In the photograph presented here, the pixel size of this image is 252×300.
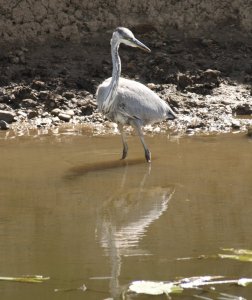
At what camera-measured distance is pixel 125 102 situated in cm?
965

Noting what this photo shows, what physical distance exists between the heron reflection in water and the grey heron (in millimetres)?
1091

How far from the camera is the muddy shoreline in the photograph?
37.2 ft

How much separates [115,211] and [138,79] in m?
5.34

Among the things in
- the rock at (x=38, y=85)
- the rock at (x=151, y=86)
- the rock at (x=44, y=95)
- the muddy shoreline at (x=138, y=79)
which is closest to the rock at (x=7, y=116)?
the muddy shoreline at (x=138, y=79)

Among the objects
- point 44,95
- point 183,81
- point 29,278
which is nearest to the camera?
point 29,278

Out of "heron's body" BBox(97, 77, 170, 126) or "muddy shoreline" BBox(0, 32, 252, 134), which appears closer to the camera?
"heron's body" BBox(97, 77, 170, 126)

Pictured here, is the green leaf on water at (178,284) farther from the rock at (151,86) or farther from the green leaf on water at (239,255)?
the rock at (151,86)

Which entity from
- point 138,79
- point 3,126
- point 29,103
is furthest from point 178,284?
point 138,79

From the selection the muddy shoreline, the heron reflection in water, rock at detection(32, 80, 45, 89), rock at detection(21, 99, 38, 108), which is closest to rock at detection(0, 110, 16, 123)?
the muddy shoreline

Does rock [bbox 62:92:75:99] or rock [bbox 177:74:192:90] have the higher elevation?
rock [bbox 177:74:192:90]

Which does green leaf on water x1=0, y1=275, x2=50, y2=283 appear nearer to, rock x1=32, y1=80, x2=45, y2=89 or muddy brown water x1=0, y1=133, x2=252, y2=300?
muddy brown water x1=0, y1=133, x2=252, y2=300

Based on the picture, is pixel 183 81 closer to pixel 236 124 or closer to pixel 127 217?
pixel 236 124

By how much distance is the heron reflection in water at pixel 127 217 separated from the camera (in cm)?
594

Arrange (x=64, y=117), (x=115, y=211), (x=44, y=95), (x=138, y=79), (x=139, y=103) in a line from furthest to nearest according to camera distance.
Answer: (x=138, y=79), (x=44, y=95), (x=64, y=117), (x=139, y=103), (x=115, y=211)
